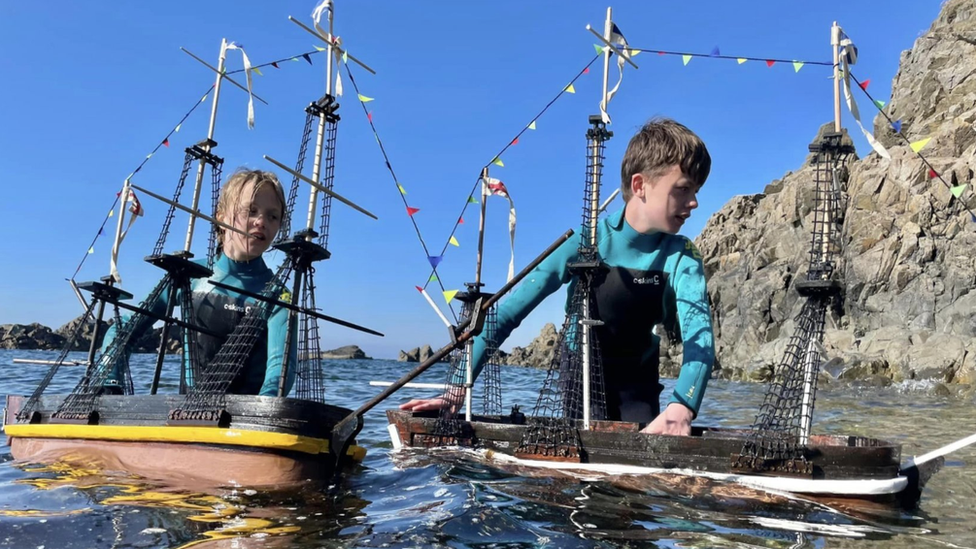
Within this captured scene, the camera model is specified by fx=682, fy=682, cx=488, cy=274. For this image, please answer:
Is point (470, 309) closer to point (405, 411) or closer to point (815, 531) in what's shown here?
point (405, 411)

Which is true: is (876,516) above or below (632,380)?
below

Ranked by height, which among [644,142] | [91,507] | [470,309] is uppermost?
[644,142]

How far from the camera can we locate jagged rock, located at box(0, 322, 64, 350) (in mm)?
78188

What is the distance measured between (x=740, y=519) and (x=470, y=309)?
140 inches

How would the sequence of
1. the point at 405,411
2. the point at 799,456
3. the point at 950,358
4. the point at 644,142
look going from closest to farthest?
the point at 799,456 < the point at 644,142 < the point at 405,411 < the point at 950,358

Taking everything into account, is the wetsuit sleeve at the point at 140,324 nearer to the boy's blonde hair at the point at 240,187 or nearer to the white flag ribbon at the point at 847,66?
the boy's blonde hair at the point at 240,187

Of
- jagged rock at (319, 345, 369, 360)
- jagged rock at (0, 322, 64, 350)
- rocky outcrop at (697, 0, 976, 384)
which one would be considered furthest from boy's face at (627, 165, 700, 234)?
jagged rock at (319, 345, 369, 360)

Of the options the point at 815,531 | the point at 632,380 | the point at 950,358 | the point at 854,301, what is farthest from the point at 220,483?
the point at 854,301

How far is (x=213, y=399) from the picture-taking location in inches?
210

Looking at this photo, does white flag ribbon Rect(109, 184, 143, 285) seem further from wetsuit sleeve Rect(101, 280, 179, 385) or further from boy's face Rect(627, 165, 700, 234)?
boy's face Rect(627, 165, 700, 234)

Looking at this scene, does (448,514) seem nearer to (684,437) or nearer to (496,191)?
(684,437)

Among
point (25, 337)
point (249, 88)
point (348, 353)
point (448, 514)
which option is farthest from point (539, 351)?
point (448, 514)

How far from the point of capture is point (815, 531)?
3.95 metres

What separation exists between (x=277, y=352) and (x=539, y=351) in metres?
80.1
